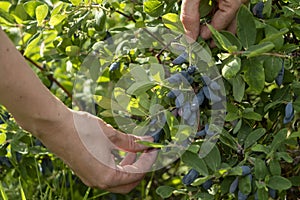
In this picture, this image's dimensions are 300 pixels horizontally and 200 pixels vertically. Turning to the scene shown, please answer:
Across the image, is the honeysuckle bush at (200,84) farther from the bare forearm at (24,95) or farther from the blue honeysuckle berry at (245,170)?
the bare forearm at (24,95)

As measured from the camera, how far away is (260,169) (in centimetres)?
154

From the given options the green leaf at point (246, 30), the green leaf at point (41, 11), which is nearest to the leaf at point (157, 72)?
the green leaf at point (246, 30)

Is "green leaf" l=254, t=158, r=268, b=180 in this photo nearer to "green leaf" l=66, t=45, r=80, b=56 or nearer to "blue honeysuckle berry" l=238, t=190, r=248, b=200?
"blue honeysuckle berry" l=238, t=190, r=248, b=200

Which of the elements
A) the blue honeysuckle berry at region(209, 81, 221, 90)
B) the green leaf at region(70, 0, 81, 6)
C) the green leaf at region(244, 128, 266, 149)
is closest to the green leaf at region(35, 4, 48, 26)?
the green leaf at region(70, 0, 81, 6)

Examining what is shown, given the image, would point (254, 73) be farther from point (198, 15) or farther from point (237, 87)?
point (198, 15)

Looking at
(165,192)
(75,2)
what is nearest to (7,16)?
(75,2)

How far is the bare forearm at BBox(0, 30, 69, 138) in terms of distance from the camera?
1.36 m

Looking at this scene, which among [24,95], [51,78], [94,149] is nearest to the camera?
[24,95]

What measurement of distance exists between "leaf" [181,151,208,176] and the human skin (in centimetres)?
12

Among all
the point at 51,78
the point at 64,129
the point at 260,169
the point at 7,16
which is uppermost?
the point at 64,129

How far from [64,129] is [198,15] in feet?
1.40

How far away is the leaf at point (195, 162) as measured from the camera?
5.12ft

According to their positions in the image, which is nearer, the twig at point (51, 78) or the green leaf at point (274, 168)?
the green leaf at point (274, 168)

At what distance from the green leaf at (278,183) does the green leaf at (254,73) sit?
0.70 ft
